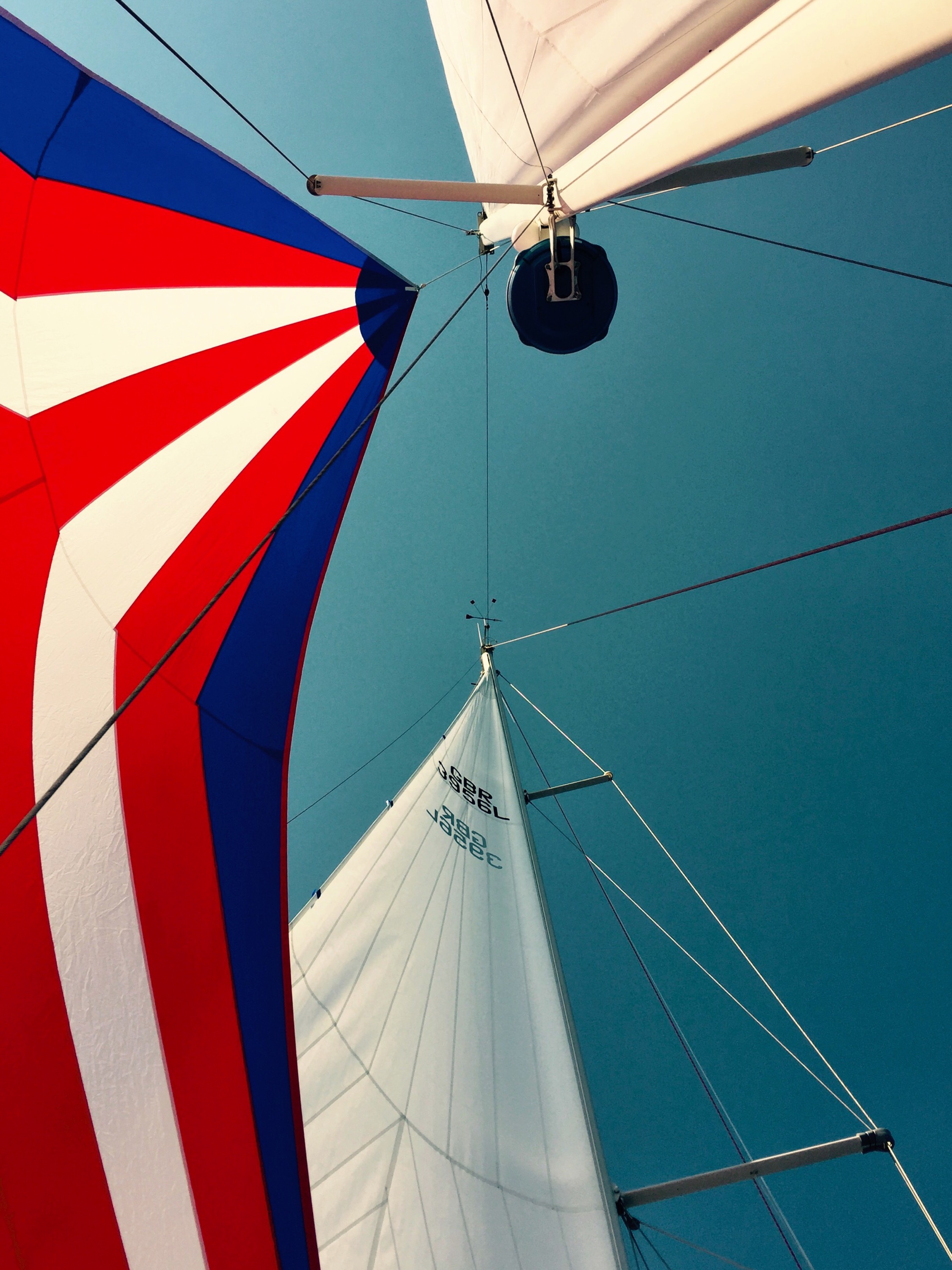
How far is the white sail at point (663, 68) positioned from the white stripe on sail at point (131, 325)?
38.7 inches

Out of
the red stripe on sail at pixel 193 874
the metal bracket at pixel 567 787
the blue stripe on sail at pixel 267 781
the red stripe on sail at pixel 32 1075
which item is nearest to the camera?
the red stripe on sail at pixel 32 1075

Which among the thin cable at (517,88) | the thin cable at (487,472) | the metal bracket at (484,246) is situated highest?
the thin cable at (487,472)

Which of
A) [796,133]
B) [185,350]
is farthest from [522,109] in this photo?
[796,133]

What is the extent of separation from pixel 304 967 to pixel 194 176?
368 centimetres

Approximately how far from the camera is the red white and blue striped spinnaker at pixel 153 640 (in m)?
1.63

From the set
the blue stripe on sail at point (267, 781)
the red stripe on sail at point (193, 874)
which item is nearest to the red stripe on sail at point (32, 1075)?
the red stripe on sail at point (193, 874)

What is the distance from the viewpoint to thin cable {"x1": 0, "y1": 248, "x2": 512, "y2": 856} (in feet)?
3.46

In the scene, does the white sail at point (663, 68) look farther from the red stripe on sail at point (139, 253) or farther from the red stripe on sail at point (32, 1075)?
the red stripe on sail at point (32, 1075)

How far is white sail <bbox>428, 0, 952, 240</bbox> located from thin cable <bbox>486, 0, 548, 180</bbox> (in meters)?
0.02

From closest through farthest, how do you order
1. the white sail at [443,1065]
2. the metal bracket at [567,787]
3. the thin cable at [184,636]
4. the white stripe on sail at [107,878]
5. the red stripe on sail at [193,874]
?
the thin cable at [184,636]
the white stripe on sail at [107,878]
the red stripe on sail at [193,874]
the white sail at [443,1065]
the metal bracket at [567,787]

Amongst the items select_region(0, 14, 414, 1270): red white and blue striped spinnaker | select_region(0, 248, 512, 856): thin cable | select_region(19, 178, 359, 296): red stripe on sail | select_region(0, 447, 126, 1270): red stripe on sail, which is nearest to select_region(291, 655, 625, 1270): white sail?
select_region(0, 14, 414, 1270): red white and blue striped spinnaker

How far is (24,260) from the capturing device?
86.7 inches

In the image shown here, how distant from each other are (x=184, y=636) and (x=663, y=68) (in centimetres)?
170

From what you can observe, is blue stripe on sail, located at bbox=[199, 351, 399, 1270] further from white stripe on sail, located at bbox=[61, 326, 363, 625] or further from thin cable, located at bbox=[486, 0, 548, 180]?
thin cable, located at bbox=[486, 0, 548, 180]
